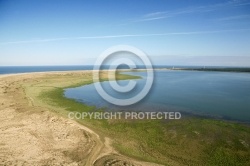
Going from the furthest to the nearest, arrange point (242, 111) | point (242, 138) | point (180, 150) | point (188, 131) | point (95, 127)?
point (242, 111) < point (95, 127) < point (188, 131) < point (242, 138) < point (180, 150)

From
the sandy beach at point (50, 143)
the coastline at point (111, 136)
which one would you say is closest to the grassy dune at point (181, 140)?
the coastline at point (111, 136)

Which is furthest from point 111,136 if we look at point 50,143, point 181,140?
point 181,140

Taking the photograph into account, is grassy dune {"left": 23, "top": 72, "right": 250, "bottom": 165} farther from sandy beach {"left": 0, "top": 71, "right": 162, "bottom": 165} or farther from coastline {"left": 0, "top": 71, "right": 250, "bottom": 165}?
sandy beach {"left": 0, "top": 71, "right": 162, "bottom": 165}

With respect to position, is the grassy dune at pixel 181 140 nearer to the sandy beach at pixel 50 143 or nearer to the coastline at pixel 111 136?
the coastline at pixel 111 136

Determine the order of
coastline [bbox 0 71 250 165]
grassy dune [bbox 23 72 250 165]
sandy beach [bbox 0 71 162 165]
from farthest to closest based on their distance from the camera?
grassy dune [bbox 23 72 250 165] < coastline [bbox 0 71 250 165] < sandy beach [bbox 0 71 162 165]

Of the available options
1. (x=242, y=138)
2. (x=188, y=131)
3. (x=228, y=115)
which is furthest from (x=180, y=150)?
(x=228, y=115)

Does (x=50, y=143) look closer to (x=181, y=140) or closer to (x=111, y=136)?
(x=111, y=136)

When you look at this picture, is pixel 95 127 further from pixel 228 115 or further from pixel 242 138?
pixel 228 115

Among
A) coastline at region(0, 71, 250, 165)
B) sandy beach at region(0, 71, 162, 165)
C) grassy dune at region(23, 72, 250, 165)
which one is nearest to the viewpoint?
sandy beach at region(0, 71, 162, 165)

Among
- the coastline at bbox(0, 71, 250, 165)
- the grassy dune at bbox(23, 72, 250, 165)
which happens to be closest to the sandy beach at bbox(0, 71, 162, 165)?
the coastline at bbox(0, 71, 250, 165)
